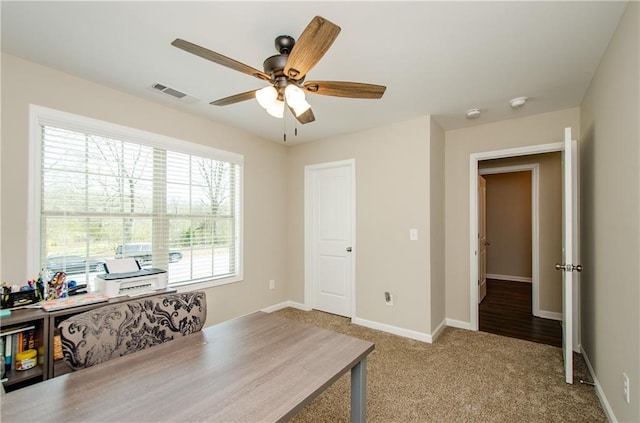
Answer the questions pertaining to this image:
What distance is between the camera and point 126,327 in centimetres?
140

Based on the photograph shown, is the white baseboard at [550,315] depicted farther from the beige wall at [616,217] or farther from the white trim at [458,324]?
the beige wall at [616,217]

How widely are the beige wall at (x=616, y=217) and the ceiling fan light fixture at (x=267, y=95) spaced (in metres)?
1.84

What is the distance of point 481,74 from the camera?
2.28m

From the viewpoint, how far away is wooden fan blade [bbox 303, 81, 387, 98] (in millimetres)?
1715

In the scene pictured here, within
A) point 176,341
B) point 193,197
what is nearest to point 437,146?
point 193,197

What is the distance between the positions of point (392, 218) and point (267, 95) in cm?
225

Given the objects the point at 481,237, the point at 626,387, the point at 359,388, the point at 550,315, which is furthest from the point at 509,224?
the point at 359,388

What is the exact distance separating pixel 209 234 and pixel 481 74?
311cm

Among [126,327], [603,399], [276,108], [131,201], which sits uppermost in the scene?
[276,108]

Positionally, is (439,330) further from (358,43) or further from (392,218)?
(358,43)

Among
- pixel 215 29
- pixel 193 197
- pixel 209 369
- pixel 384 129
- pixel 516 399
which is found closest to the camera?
pixel 209 369

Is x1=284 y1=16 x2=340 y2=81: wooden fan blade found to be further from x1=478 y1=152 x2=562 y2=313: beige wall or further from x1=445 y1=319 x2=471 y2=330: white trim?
x1=478 y1=152 x2=562 y2=313: beige wall

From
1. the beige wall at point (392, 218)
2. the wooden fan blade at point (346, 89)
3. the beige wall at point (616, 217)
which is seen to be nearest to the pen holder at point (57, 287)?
the wooden fan blade at point (346, 89)

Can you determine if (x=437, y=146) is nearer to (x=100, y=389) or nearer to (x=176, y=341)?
(x=176, y=341)
